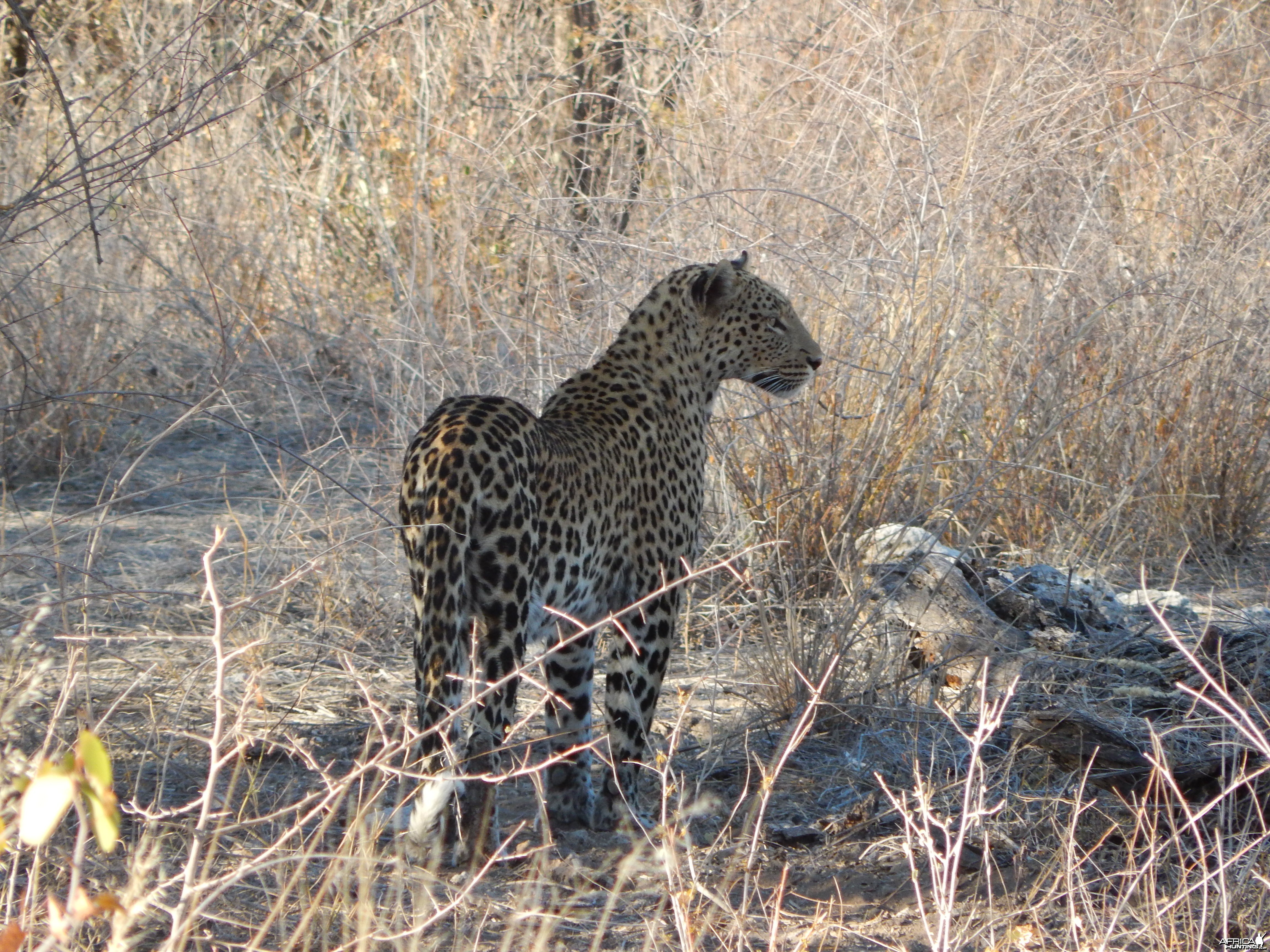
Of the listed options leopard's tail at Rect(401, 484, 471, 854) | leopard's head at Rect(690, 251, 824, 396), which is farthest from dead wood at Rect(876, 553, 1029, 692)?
leopard's tail at Rect(401, 484, 471, 854)

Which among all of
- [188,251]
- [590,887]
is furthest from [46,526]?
[188,251]

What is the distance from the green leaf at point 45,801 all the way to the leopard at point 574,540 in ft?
3.81

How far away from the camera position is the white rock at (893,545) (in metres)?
5.09

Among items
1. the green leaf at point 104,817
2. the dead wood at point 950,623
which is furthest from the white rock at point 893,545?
the green leaf at point 104,817

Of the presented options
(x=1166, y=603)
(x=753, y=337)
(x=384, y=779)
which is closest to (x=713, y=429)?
(x=753, y=337)

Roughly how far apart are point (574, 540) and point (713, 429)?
2.13m

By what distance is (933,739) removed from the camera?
443 centimetres

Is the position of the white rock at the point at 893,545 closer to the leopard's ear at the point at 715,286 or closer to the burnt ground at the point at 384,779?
the burnt ground at the point at 384,779

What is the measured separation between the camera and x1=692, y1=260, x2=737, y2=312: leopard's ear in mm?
4461

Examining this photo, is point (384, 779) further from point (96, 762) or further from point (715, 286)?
point (96, 762)

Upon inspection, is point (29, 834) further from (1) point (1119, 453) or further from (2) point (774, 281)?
(1) point (1119, 453)

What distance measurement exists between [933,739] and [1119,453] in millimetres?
2775

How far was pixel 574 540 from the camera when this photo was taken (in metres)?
3.78

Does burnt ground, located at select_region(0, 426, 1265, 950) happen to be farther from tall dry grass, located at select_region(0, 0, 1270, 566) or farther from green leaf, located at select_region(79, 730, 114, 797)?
tall dry grass, located at select_region(0, 0, 1270, 566)
